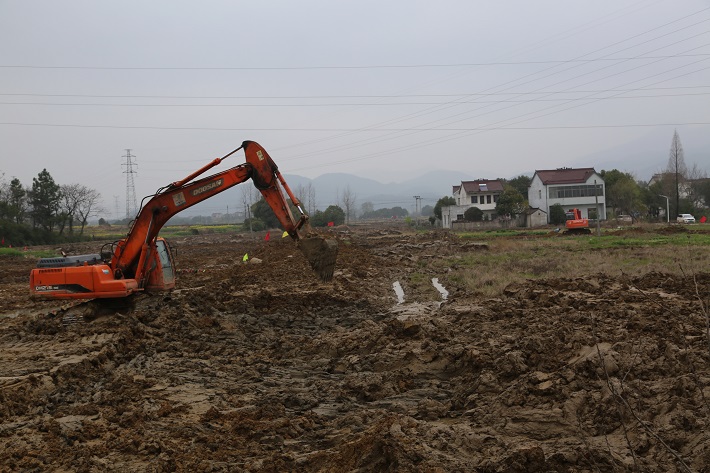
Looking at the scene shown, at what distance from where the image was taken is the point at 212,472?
5.99 metres

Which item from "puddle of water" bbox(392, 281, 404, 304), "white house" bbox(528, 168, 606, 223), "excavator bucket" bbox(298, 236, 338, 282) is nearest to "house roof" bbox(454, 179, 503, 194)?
"white house" bbox(528, 168, 606, 223)

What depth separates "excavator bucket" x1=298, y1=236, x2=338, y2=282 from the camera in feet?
47.8

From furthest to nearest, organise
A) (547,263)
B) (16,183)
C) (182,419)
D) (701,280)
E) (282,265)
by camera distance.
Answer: (16,183)
(282,265)
(547,263)
(701,280)
(182,419)

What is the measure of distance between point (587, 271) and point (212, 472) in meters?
17.4

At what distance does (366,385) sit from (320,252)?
633cm

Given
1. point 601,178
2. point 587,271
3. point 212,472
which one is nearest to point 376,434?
point 212,472

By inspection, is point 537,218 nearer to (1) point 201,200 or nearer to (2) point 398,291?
(2) point 398,291

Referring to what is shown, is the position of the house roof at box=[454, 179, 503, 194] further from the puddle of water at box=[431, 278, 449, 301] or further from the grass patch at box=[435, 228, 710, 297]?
the puddle of water at box=[431, 278, 449, 301]

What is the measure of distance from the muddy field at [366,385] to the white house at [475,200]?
6378cm

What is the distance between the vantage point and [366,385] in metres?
8.65

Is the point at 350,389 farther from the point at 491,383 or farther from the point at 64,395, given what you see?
the point at 64,395

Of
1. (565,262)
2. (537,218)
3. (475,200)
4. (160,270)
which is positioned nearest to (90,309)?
(160,270)

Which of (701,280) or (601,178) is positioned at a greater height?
(601,178)

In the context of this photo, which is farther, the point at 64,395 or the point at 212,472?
the point at 64,395
